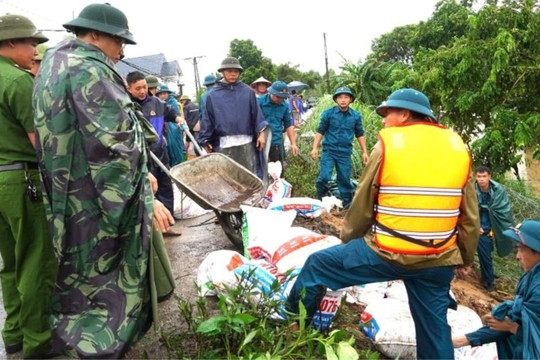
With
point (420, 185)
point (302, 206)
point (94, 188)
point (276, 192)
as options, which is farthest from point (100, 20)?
point (276, 192)

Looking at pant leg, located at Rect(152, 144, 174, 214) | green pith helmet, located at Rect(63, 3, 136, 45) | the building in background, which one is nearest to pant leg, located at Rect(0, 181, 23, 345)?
green pith helmet, located at Rect(63, 3, 136, 45)

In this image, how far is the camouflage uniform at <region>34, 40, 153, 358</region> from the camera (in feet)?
6.57

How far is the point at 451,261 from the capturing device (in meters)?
2.38

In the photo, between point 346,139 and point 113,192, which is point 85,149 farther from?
point 346,139

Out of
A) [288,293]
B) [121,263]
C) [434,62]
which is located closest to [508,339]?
[288,293]

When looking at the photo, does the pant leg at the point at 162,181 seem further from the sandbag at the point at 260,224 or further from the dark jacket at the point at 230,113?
the sandbag at the point at 260,224

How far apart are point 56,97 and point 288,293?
174cm

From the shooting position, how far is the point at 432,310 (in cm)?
243

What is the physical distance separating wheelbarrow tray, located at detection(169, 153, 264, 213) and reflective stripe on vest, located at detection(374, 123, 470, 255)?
197cm

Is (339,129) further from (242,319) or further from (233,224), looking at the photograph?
(242,319)

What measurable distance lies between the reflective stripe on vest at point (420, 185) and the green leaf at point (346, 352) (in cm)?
55

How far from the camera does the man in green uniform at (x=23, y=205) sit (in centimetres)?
229

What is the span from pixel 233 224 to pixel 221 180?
21.2 inches

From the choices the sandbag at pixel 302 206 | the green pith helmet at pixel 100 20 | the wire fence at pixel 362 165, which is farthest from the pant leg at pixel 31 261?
the wire fence at pixel 362 165
